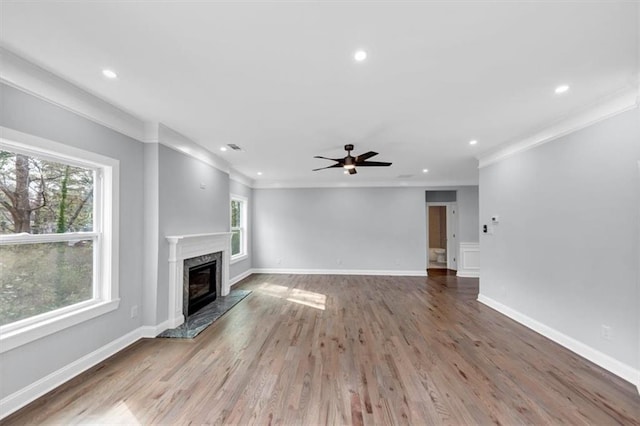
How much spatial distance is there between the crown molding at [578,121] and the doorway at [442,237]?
386cm

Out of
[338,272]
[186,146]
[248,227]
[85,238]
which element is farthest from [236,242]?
[85,238]

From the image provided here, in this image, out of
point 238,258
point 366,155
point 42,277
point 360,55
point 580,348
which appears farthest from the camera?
point 238,258

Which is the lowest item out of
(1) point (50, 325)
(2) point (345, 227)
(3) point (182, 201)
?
(1) point (50, 325)

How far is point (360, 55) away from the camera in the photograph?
193 cm

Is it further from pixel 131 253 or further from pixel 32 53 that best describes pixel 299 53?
pixel 131 253

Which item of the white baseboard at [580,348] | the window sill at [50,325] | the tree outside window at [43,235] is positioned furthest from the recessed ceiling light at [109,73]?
the white baseboard at [580,348]

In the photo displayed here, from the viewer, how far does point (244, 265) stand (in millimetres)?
6949

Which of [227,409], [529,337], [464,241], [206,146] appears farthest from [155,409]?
[464,241]

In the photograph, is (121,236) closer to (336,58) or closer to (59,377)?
(59,377)

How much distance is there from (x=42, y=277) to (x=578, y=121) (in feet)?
18.5

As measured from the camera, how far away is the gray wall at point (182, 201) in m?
3.42

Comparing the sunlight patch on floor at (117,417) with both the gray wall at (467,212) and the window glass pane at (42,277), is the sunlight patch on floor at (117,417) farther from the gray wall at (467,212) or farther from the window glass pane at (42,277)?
the gray wall at (467,212)

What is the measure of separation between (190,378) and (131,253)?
1.64 meters

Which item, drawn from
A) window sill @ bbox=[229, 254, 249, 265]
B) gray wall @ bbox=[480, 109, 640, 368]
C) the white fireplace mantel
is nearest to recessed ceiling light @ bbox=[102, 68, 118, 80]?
the white fireplace mantel
